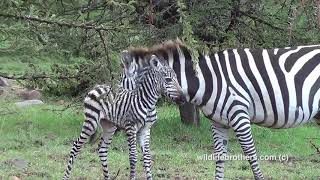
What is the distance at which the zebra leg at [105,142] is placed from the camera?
8484 millimetres

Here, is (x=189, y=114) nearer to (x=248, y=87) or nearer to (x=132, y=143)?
(x=132, y=143)

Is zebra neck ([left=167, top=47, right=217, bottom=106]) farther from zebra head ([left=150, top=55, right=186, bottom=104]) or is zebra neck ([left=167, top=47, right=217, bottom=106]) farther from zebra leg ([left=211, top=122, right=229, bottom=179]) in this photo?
zebra leg ([left=211, top=122, right=229, bottom=179])

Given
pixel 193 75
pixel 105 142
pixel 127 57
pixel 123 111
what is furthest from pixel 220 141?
pixel 105 142

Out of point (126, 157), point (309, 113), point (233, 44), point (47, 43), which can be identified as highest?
point (233, 44)

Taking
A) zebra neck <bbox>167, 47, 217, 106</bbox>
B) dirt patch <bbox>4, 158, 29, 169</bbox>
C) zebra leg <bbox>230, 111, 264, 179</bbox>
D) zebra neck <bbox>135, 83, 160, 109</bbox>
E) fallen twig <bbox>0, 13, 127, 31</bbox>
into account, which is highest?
fallen twig <bbox>0, 13, 127, 31</bbox>

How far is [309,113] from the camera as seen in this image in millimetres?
7719

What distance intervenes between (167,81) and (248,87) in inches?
41.2

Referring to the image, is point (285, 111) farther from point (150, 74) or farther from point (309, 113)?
point (150, 74)

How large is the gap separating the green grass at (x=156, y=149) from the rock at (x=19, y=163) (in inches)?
3.4

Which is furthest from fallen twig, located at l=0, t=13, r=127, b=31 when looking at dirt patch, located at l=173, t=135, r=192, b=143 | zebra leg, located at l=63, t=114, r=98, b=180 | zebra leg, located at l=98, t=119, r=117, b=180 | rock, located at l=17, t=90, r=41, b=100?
rock, located at l=17, t=90, r=41, b=100

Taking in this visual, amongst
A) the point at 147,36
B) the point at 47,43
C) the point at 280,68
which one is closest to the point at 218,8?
the point at 147,36

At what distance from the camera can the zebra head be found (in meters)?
7.74

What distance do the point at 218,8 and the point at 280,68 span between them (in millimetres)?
4222

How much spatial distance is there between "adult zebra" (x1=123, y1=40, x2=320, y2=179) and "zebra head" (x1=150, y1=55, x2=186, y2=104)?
7 cm
